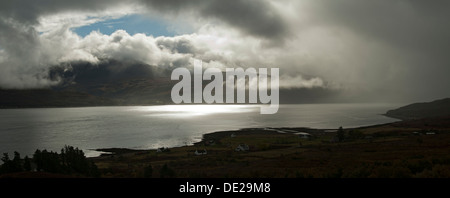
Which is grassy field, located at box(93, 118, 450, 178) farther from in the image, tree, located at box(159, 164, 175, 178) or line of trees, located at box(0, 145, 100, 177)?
line of trees, located at box(0, 145, 100, 177)

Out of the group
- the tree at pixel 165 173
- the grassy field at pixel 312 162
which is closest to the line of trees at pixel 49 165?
the grassy field at pixel 312 162

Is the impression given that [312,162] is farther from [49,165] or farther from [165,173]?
[49,165]

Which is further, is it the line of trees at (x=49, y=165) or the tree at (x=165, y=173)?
the line of trees at (x=49, y=165)

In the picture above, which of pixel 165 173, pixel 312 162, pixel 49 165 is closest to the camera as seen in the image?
pixel 165 173

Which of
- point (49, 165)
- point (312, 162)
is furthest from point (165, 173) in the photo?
point (312, 162)

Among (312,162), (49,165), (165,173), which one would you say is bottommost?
(312,162)

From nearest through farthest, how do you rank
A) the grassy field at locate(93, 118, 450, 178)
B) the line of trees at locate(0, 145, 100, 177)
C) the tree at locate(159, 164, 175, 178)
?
1. the grassy field at locate(93, 118, 450, 178)
2. the tree at locate(159, 164, 175, 178)
3. the line of trees at locate(0, 145, 100, 177)

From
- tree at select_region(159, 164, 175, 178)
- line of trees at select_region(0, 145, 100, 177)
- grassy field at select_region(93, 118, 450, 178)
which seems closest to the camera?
grassy field at select_region(93, 118, 450, 178)

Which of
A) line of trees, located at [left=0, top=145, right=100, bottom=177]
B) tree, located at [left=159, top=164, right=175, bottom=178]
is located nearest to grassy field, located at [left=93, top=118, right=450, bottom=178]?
tree, located at [left=159, top=164, right=175, bottom=178]

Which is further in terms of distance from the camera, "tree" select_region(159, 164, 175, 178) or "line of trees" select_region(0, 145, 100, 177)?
"line of trees" select_region(0, 145, 100, 177)

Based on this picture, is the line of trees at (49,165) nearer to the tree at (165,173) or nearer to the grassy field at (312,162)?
the grassy field at (312,162)

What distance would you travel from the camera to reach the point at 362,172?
2931cm
